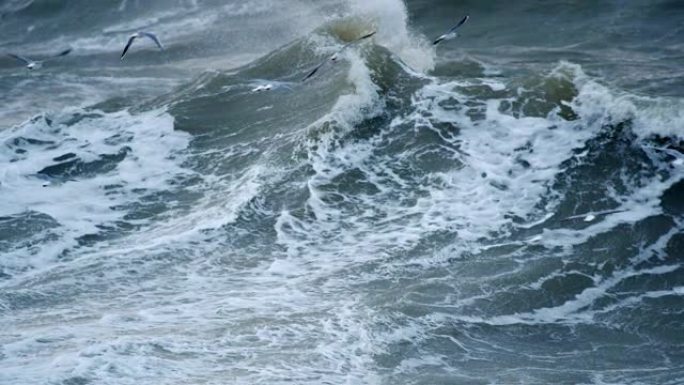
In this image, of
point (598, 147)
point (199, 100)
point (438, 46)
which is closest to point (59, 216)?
point (199, 100)

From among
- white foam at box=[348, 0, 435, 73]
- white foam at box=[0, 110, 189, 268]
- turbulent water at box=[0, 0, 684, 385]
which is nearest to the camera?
turbulent water at box=[0, 0, 684, 385]

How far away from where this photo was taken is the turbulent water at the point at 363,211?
34.4ft

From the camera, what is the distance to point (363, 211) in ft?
46.6

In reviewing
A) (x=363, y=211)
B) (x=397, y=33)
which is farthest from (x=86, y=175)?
(x=397, y=33)

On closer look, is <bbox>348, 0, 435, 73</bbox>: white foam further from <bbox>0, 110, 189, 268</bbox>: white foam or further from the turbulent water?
<bbox>0, 110, 189, 268</bbox>: white foam

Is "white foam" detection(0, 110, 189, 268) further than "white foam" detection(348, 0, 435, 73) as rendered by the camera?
No

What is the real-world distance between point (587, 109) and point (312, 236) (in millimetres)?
4510

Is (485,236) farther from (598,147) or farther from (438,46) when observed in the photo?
(438,46)

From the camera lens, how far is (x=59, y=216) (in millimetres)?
14539

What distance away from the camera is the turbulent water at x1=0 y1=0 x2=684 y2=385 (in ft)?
34.4

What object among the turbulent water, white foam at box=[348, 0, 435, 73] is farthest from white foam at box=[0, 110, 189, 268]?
white foam at box=[348, 0, 435, 73]

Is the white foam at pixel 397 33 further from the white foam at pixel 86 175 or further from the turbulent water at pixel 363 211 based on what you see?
the white foam at pixel 86 175

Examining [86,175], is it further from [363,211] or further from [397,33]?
[397,33]

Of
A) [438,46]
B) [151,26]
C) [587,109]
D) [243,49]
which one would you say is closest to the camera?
[587,109]
